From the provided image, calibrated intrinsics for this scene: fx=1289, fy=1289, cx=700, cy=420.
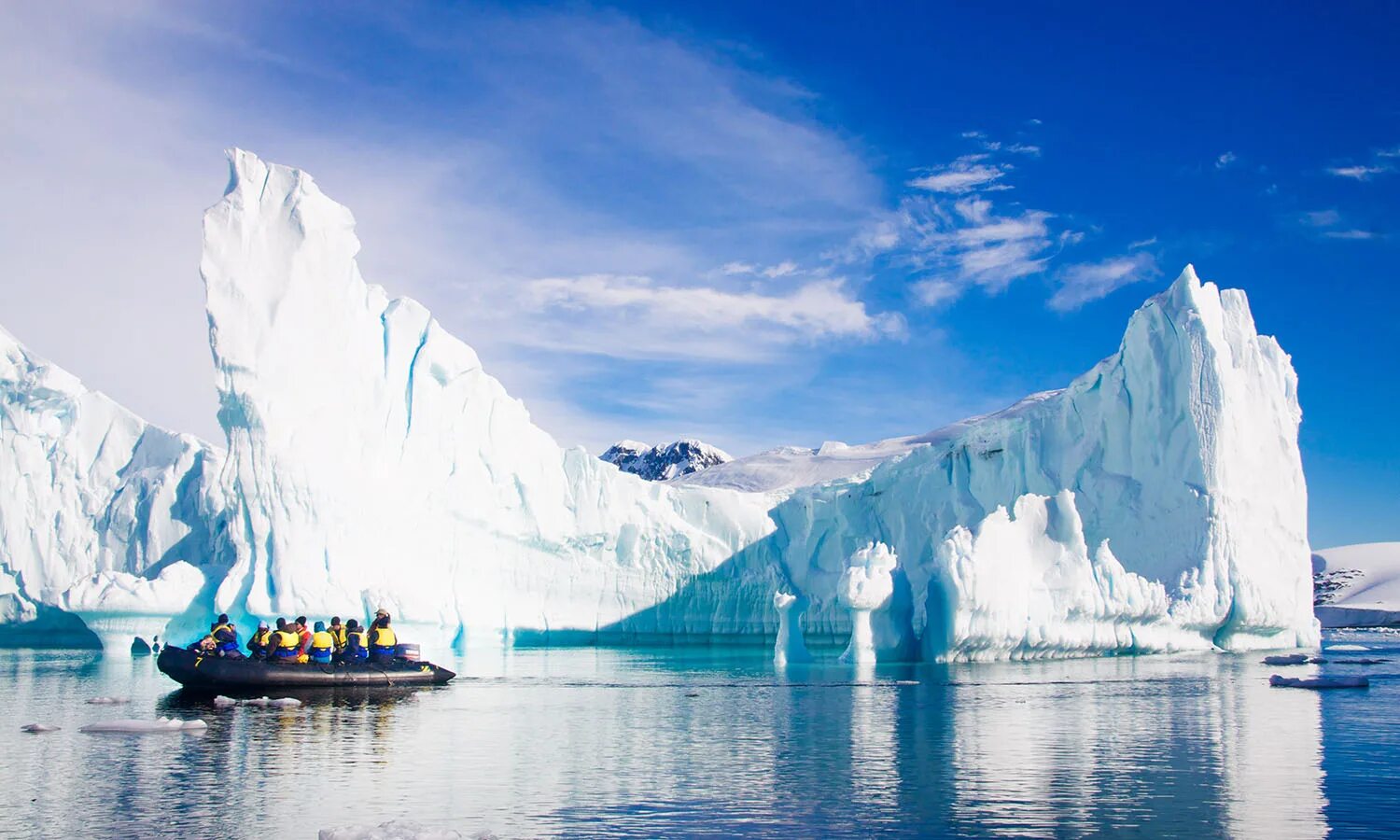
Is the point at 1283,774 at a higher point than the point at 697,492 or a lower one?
lower

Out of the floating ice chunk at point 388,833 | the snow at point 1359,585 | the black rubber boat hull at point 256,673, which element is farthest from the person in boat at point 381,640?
the snow at point 1359,585

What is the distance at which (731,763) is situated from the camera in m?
11.4

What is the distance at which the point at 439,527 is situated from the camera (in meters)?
31.5

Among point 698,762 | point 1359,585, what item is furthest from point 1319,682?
point 1359,585

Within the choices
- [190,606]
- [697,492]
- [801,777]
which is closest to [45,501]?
[190,606]

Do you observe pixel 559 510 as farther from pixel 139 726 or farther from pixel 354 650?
pixel 139 726

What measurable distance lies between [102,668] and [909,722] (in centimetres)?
1817

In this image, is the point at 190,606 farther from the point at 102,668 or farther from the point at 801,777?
the point at 801,777

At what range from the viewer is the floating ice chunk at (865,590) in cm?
2481

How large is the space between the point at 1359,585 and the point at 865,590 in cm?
5249

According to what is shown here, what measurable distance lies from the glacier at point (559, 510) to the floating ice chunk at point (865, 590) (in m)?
0.06

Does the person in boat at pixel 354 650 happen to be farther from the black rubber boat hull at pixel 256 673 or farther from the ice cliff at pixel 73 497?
the ice cliff at pixel 73 497

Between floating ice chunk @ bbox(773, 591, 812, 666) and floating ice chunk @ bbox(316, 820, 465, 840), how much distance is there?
775 inches

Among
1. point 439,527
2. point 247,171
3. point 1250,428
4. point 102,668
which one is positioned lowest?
point 102,668
